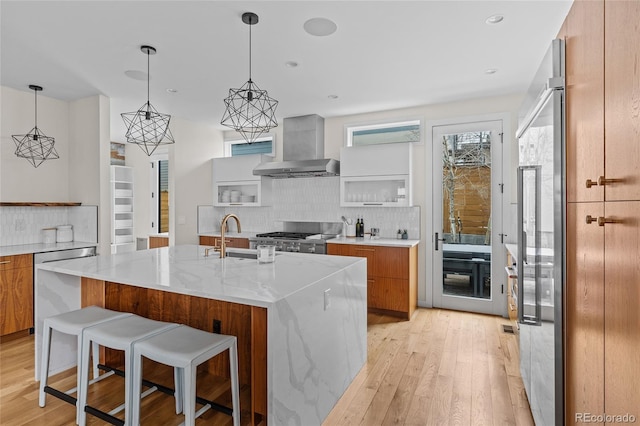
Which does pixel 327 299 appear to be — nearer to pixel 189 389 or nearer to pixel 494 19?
pixel 189 389

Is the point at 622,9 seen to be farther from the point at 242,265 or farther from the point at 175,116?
the point at 175,116

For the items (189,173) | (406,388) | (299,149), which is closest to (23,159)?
(189,173)

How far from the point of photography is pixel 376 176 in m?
4.55

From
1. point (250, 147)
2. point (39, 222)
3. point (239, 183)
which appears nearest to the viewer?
point (39, 222)

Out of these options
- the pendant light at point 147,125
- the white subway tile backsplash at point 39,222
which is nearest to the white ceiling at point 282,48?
the pendant light at point 147,125

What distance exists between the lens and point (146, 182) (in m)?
7.09

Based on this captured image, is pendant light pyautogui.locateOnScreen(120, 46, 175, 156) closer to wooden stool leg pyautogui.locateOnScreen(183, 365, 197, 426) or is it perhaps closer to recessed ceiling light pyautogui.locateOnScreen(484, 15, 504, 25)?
wooden stool leg pyautogui.locateOnScreen(183, 365, 197, 426)

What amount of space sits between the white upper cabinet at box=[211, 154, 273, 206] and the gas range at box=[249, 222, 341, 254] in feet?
2.08

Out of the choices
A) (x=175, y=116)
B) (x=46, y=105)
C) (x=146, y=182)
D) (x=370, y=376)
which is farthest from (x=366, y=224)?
(x=146, y=182)

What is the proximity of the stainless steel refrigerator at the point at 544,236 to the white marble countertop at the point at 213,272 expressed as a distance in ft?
3.69

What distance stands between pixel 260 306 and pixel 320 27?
2.11 metres

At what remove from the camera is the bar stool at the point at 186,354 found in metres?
1.66

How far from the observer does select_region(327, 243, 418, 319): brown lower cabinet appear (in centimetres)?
405

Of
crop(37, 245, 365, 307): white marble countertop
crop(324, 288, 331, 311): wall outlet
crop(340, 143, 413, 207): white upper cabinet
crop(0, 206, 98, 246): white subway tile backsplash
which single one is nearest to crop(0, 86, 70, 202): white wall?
crop(0, 206, 98, 246): white subway tile backsplash
